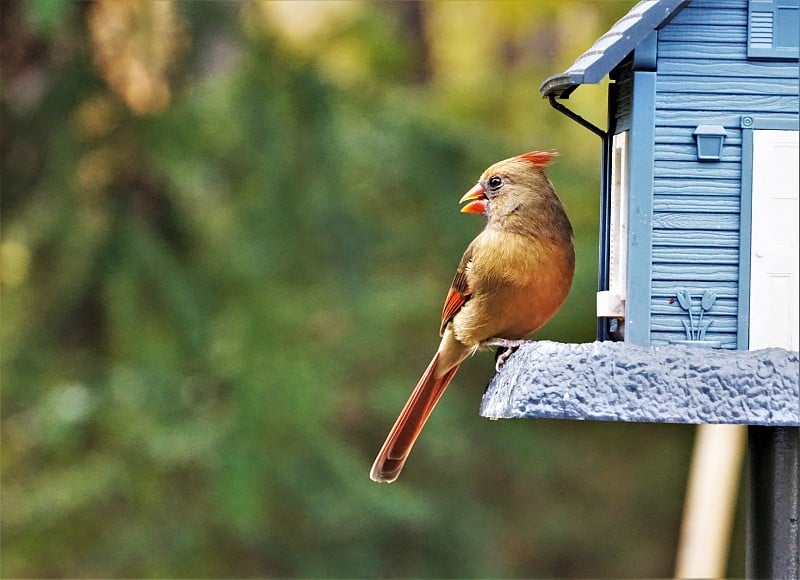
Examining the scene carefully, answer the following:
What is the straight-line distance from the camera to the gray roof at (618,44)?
2.04 m

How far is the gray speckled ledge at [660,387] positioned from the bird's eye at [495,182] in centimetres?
61

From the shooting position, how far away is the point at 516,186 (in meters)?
2.54

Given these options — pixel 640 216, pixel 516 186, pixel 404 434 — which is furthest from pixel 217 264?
pixel 640 216

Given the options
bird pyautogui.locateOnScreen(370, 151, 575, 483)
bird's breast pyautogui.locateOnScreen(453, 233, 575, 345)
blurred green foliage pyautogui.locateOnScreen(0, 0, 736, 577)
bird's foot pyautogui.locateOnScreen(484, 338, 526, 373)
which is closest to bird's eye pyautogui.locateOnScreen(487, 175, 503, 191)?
bird pyautogui.locateOnScreen(370, 151, 575, 483)

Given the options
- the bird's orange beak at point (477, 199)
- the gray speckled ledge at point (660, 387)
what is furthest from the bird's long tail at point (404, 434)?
the gray speckled ledge at point (660, 387)

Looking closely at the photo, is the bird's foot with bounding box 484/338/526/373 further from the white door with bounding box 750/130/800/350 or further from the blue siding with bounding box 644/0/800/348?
the white door with bounding box 750/130/800/350

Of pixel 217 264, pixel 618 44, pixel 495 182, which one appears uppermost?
pixel 618 44

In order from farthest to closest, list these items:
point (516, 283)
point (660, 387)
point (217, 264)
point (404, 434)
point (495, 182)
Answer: point (217, 264) < point (404, 434) < point (495, 182) < point (516, 283) < point (660, 387)

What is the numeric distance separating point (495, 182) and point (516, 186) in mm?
65

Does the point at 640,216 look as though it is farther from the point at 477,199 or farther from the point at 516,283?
the point at 477,199

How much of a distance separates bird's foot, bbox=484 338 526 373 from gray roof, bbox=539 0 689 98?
0.57 m

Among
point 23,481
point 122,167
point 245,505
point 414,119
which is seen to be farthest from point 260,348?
point 23,481

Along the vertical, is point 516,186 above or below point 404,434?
above

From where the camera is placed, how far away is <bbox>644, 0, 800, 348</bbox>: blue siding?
6.99ft
